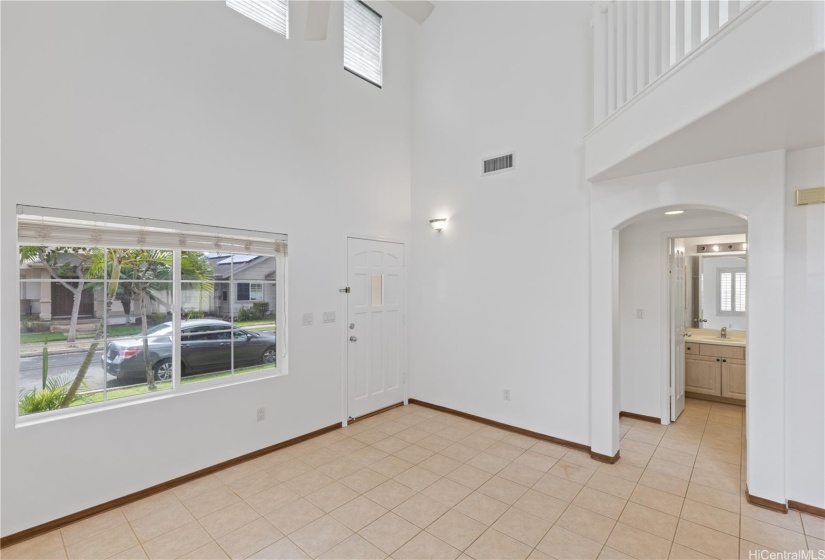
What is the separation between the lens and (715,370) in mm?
5004

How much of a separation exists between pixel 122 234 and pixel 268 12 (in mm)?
2610

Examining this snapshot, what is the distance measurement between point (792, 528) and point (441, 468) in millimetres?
2409

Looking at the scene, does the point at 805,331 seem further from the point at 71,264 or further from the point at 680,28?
the point at 71,264

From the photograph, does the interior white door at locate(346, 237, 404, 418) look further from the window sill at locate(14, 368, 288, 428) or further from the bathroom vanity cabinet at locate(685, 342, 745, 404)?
the bathroom vanity cabinet at locate(685, 342, 745, 404)

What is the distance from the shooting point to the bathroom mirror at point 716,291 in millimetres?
5422

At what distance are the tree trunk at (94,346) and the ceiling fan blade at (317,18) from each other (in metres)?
2.28

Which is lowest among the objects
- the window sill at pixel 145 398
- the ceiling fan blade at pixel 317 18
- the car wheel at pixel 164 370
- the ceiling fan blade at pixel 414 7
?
the window sill at pixel 145 398

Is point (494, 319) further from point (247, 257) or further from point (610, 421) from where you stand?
point (247, 257)

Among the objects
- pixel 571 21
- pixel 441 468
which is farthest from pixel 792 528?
pixel 571 21

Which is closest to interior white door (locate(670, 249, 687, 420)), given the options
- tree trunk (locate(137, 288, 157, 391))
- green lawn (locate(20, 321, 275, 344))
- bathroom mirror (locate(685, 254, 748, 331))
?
bathroom mirror (locate(685, 254, 748, 331))

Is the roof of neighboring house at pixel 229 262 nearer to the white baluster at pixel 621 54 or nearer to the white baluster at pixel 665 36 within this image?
the white baluster at pixel 621 54

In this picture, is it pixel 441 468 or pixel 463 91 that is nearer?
pixel 441 468

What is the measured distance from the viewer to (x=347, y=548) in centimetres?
235

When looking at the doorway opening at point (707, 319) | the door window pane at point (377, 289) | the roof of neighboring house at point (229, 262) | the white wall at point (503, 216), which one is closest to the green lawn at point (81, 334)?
the roof of neighboring house at point (229, 262)
